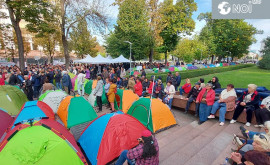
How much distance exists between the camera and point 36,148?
9.36ft

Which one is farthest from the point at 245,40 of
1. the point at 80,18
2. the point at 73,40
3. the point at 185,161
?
the point at 185,161

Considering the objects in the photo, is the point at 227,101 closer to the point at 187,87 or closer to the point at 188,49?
the point at 187,87

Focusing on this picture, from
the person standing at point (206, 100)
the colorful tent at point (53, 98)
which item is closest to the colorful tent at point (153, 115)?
the person standing at point (206, 100)

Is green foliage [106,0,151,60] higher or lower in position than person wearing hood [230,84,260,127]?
higher

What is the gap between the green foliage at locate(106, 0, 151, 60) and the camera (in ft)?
77.8

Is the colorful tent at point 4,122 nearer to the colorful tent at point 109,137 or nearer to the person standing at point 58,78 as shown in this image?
the colorful tent at point 109,137

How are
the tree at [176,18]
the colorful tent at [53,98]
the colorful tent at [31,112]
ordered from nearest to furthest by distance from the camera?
1. the colorful tent at [31,112]
2. the colorful tent at [53,98]
3. the tree at [176,18]

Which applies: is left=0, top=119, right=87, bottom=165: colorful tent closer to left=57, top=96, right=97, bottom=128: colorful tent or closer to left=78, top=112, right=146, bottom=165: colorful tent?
left=78, top=112, right=146, bottom=165: colorful tent

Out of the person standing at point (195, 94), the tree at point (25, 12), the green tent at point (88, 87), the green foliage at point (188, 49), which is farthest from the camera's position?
the green foliage at point (188, 49)

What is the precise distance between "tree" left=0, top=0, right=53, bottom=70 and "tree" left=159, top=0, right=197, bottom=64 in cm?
1809

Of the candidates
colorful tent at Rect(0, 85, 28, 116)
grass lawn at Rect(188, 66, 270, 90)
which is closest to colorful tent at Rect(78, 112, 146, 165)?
colorful tent at Rect(0, 85, 28, 116)

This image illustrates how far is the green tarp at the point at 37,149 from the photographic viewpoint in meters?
2.74

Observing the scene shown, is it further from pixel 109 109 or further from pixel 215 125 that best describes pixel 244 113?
pixel 109 109

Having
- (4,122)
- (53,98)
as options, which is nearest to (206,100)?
(53,98)
